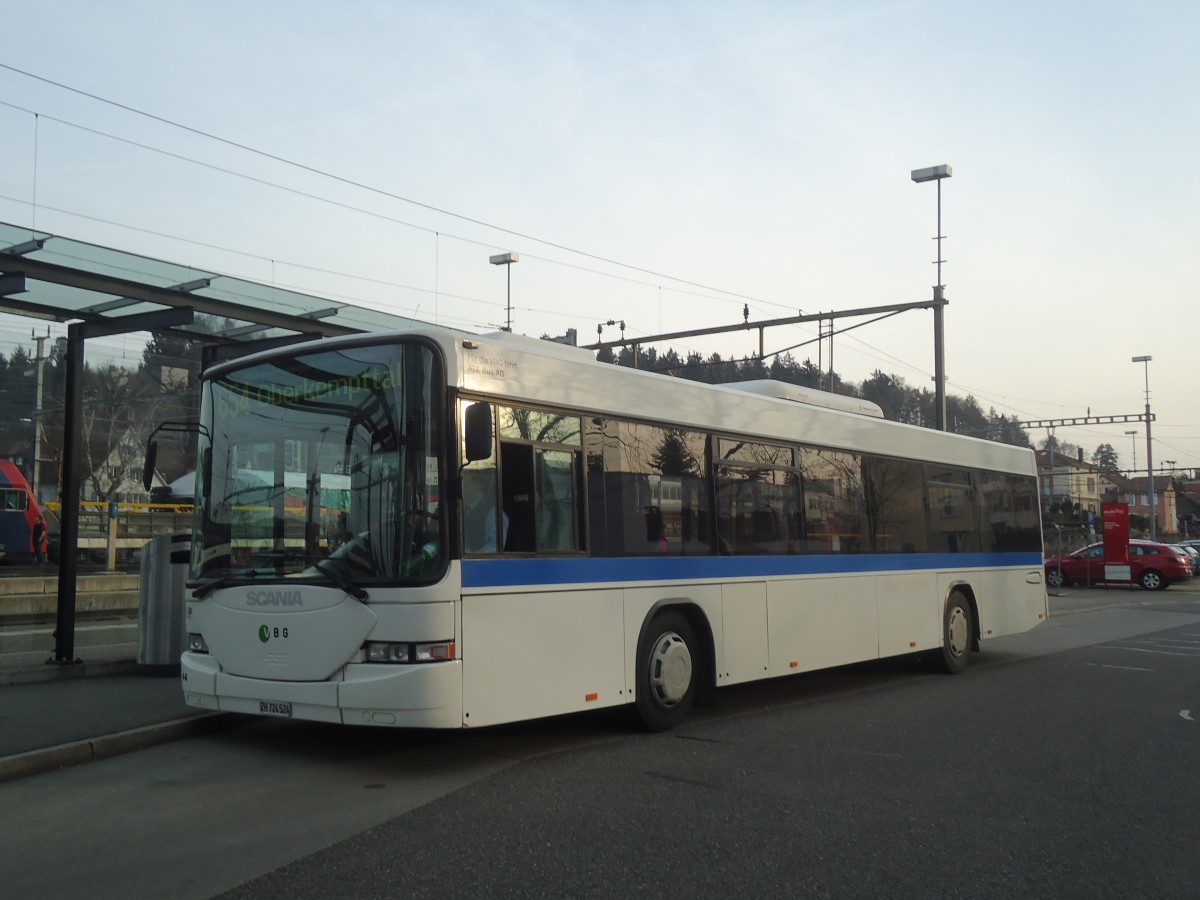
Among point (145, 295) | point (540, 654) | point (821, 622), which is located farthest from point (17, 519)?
point (540, 654)

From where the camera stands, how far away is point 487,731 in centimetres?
949

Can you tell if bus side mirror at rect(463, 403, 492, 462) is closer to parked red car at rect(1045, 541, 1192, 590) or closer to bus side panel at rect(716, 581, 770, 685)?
bus side panel at rect(716, 581, 770, 685)

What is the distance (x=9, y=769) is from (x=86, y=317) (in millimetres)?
5484

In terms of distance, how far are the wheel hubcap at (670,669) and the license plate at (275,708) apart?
117 inches

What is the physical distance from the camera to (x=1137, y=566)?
37562 mm

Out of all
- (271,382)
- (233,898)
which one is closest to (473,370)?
(271,382)

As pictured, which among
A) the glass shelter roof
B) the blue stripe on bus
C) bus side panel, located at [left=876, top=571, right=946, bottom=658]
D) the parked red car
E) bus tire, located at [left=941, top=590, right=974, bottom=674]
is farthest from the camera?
the parked red car

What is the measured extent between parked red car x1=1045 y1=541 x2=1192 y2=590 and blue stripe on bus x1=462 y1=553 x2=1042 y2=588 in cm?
2614

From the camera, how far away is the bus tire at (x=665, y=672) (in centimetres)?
917

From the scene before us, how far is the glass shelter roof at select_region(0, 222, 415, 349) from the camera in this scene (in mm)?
10023

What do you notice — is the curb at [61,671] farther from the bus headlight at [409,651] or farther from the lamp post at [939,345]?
the lamp post at [939,345]

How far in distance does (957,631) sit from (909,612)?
4.99ft

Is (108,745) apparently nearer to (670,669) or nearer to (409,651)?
(409,651)

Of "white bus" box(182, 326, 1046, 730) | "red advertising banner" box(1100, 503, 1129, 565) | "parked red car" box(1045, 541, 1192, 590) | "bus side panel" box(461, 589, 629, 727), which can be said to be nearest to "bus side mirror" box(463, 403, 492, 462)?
"white bus" box(182, 326, 1046, 730)
